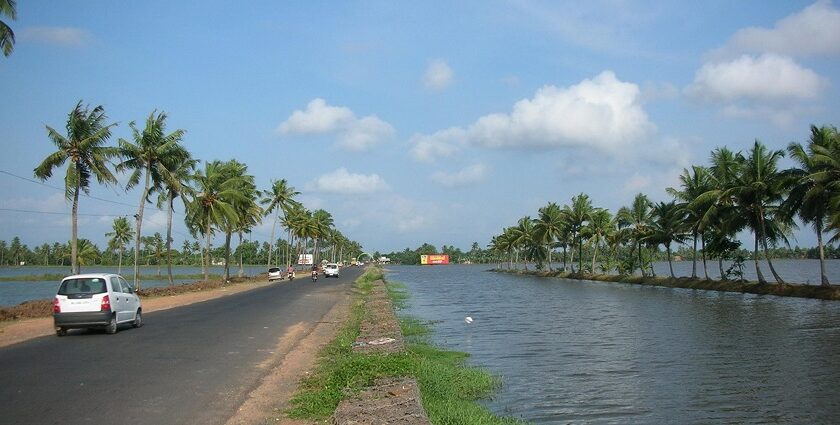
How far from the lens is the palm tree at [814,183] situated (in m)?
35.4

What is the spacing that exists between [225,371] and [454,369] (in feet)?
15.6

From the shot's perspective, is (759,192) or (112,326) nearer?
(112,326)

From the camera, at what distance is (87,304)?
17.0 meters

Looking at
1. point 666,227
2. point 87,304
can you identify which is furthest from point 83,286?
point 666,227

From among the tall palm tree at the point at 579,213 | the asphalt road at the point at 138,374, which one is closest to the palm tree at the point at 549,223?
the tall palm tree at the point at 579,213

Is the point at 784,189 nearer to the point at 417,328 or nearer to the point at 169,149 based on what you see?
the point at 417,328

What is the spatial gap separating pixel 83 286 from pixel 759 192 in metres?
40.6

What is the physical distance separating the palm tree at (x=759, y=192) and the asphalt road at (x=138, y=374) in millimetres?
34566

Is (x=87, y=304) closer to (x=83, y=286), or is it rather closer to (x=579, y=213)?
(x=83, y=286)

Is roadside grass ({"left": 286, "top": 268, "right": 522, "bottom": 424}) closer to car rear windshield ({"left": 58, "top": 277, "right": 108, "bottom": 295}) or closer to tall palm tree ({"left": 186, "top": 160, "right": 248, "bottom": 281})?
car rear windshield ({"left": 58, "top": 277, "right": 108, "bottom": 295})

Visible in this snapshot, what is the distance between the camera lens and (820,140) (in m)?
37.4

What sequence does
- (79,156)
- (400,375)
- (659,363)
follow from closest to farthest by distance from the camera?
(400,375) → (659,363) → (79,156)

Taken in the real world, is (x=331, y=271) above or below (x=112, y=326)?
above

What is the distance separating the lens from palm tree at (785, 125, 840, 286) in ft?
116
